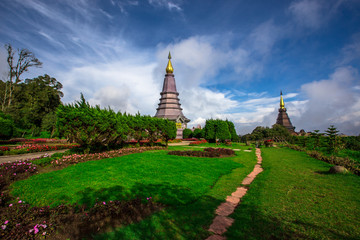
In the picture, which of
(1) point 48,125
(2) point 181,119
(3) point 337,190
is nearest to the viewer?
(3) point 337,190

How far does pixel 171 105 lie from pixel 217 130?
18.1 metres

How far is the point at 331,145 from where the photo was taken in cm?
1297

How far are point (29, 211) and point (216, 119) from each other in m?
27.4

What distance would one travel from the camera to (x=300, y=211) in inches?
152

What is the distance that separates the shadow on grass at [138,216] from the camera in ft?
10.1

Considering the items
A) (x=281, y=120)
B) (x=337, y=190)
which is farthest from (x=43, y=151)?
(x=281, y=120)

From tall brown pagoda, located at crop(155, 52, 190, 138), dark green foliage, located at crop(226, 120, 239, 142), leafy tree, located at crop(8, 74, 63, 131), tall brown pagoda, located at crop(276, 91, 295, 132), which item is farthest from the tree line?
tall brown pagoda, located at crop(276, 91, 295, 132)

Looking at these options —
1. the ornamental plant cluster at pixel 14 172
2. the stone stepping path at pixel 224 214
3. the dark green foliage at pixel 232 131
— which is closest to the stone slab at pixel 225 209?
the stone stepping path at pixel 224 214

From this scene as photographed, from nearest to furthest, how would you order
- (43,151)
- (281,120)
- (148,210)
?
(148,210)
(43,151)
(281,120)

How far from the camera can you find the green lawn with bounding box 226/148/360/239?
3.09 meters

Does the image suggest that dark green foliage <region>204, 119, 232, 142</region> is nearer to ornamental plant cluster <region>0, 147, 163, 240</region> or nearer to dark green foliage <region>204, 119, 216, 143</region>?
dark green foliage <region>204, 119, 216, 143</region>

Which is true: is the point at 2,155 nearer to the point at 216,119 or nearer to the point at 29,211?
the point at 29,211

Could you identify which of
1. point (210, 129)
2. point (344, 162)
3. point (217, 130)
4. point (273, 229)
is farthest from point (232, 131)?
point (273, 229)

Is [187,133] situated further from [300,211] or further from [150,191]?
[300,211]
